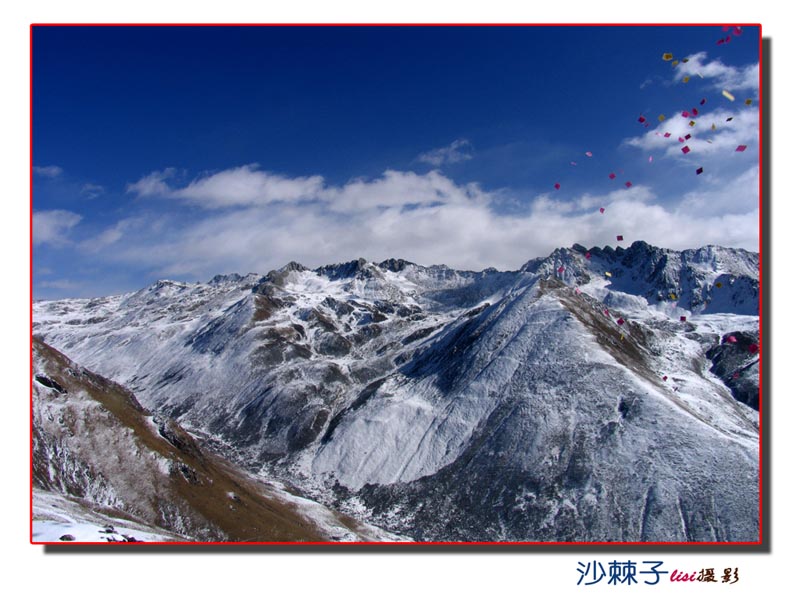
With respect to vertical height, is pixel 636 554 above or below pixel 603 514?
above

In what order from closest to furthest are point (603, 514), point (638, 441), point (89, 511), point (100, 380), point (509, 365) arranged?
point (89, 511) < point (603, 514) < point (638, 441) < point (100, 380) < point (509, 365)

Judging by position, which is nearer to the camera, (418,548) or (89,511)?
(418,548)

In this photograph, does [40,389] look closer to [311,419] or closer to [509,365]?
[311,419]

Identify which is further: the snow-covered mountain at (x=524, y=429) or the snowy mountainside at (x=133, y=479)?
the snow-covered mountain at (x=524, y=429)

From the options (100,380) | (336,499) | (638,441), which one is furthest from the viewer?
(336,499)

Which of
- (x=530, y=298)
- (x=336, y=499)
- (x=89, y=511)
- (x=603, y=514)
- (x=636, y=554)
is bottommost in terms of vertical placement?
(x=336, y=499)

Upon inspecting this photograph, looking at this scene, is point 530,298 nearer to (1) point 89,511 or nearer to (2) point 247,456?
(2) point 247,456

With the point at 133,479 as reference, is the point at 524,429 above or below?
below

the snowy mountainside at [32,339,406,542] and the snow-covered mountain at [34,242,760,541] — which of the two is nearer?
the snowy mountainside at [32,339,406,542]

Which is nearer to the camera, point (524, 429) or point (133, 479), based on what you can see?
point (133, 479)
